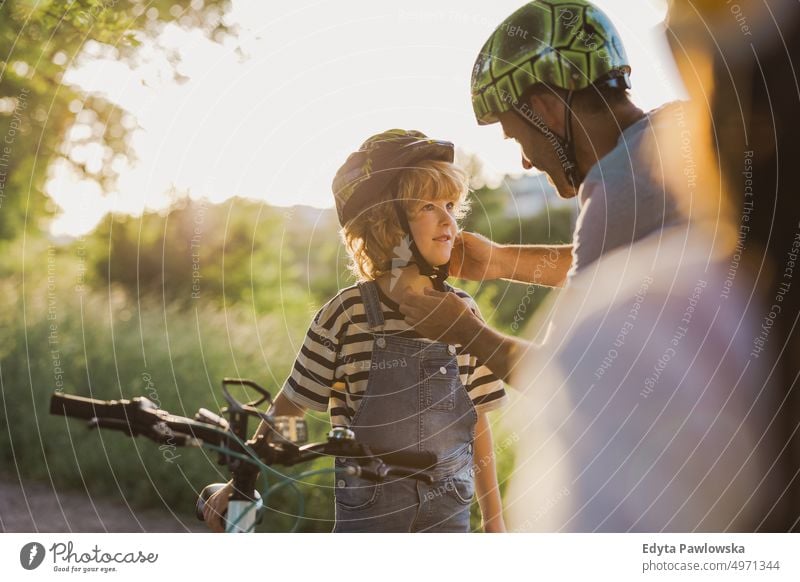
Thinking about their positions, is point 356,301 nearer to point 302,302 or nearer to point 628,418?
point 628,418

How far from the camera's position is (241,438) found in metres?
2.00

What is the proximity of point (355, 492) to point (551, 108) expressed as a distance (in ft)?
4.12

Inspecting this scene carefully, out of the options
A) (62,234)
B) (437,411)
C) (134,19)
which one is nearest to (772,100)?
(437,411)

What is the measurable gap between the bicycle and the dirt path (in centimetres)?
223

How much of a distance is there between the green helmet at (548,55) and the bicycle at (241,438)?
115 centimetres

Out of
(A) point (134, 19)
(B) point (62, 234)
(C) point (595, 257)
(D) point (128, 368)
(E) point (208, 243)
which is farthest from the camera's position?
(E) point (208, 243)

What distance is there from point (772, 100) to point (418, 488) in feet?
5.60

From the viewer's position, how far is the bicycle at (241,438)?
6.14 ft

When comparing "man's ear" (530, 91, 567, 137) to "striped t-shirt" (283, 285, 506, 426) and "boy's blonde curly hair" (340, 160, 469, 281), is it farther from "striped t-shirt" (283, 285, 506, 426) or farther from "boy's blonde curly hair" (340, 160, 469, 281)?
"striped t-shirt" (283, 285, 506, 426)

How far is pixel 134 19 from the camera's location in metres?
3.34

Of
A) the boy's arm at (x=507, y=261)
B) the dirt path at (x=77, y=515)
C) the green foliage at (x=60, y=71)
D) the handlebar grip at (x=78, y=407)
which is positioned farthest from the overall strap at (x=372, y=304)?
the dirt path at (x=77, y=515)

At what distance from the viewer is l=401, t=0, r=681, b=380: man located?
2240mm

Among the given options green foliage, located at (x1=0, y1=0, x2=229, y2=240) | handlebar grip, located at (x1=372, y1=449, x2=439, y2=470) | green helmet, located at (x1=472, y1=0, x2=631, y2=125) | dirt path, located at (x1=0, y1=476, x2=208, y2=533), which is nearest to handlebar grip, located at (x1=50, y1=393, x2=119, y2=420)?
handlebar grip, located at (x1=372, y1=449, x2=439, y2=470)
